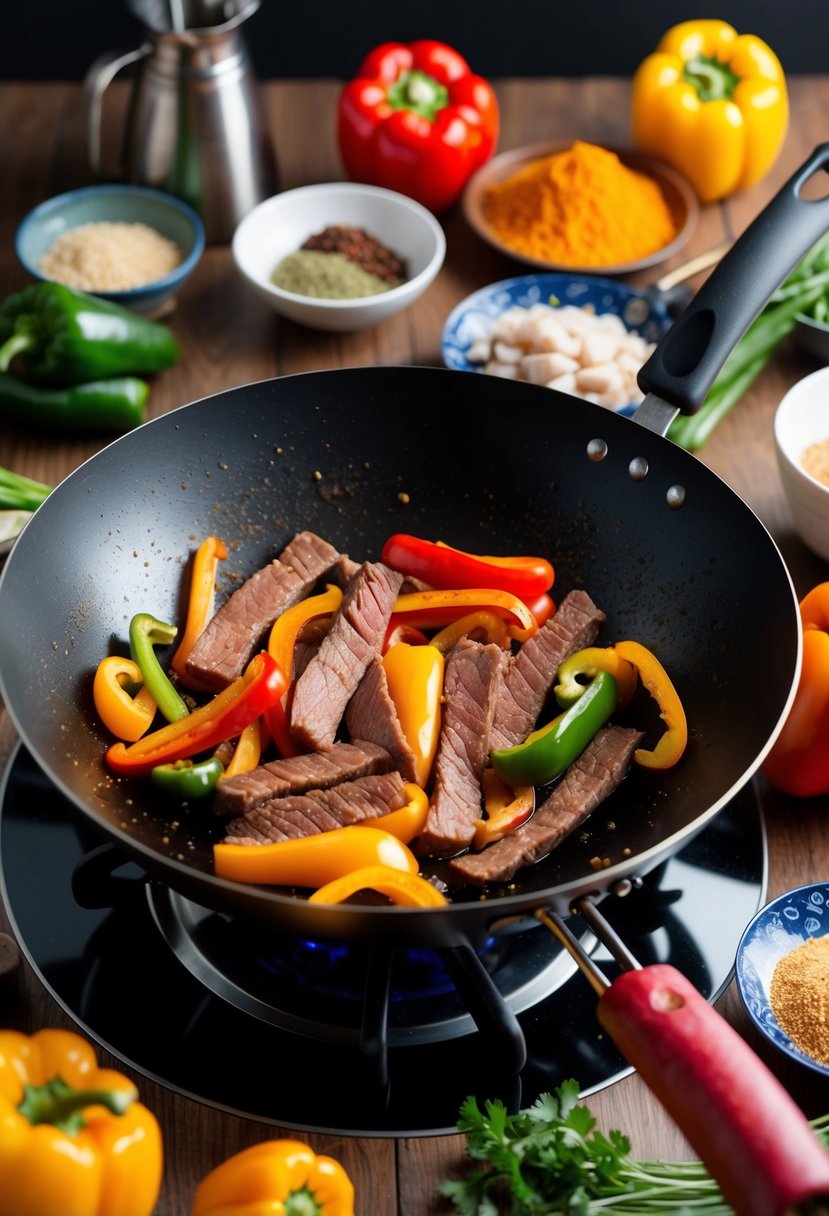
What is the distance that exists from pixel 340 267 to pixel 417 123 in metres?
0.41

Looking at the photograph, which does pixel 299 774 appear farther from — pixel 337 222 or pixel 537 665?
pixel 337 222

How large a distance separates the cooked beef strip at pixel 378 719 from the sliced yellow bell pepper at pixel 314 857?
183mm

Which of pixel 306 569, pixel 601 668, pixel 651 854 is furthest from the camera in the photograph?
pixel 306 569

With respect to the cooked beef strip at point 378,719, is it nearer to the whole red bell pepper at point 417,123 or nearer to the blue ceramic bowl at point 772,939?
the blue ceramic bowl at point 772,939

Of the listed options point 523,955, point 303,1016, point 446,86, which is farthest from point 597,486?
point 446,86

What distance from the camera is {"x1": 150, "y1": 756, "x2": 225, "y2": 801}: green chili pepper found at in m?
1.42

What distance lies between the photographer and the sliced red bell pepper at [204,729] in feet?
4.81

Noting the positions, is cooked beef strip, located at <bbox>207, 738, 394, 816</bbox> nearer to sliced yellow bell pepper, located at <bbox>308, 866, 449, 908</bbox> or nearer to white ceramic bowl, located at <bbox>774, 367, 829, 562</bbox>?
sliced yellow bell pepper, located at <bbox>308, 866, 449, 908</bbox>

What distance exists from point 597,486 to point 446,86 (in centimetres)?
132

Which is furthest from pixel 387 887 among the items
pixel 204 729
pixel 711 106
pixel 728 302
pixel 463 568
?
pixel 711 106

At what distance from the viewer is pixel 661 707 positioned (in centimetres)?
154

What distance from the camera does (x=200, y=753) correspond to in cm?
152

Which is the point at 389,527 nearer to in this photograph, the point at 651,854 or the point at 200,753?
the point at 200,753

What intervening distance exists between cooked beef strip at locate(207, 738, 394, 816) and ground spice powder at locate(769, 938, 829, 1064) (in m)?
0.53
